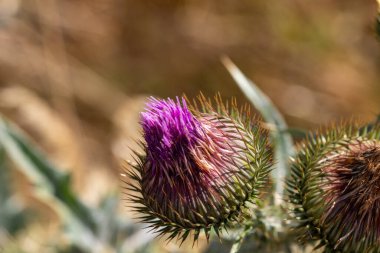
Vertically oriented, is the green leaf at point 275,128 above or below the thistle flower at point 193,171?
above

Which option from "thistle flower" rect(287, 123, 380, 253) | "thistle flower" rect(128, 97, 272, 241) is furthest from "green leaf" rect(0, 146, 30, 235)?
"thistle flower" rect(287, 123, 380, 253)

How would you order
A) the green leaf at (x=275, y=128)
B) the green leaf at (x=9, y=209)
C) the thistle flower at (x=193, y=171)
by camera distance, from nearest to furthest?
the thistle flower at (x=193, y=171), the green leaf at (x=275, y=128), the green leaf at (x=9, y=209)

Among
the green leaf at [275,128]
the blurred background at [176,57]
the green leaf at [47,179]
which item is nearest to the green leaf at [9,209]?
the green leaf at [47,179]

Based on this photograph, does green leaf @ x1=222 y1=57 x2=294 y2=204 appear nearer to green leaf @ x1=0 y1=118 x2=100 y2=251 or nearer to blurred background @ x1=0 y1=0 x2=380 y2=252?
green leaf @ x1=0 y1=118 x2=100 y2=251

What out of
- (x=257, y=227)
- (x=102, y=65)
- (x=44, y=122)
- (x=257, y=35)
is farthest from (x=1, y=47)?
(x=257, y=227)

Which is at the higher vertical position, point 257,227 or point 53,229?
point 53,229

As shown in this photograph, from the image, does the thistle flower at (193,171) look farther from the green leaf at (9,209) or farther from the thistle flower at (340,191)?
the green leaf at (9,209)

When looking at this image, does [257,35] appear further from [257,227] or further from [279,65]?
[257,227]
